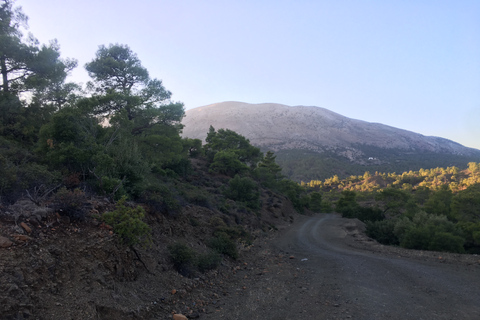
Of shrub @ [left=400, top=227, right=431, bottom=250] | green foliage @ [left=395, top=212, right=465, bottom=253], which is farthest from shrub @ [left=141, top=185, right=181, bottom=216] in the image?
green foliage @ [left=395, top=212, right=465, bottom=253]

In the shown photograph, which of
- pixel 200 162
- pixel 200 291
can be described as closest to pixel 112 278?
pixel 200 291

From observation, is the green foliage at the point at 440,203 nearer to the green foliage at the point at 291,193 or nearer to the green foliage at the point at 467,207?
the green foliage at the point at 467,207

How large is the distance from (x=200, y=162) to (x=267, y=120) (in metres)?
128

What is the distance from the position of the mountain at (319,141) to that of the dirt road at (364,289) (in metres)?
81.4

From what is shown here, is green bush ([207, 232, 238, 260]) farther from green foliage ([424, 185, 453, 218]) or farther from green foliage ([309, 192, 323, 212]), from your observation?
green foliage ([309, 192, 323, 212])

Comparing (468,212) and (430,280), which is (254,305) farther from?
(468,212)

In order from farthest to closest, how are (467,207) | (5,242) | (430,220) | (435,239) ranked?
(467,207) < (430,220) < (435,239) < (5,242)

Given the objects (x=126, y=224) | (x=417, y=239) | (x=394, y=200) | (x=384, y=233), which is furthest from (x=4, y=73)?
(x=394, y=200)

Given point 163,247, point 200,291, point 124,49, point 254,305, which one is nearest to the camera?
point 254,305

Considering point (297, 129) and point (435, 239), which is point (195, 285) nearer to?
point (435, 239)

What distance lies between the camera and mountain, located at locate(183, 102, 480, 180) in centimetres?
10244

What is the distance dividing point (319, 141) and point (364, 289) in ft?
421

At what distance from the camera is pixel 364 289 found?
737cm

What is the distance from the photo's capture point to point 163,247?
802cm
